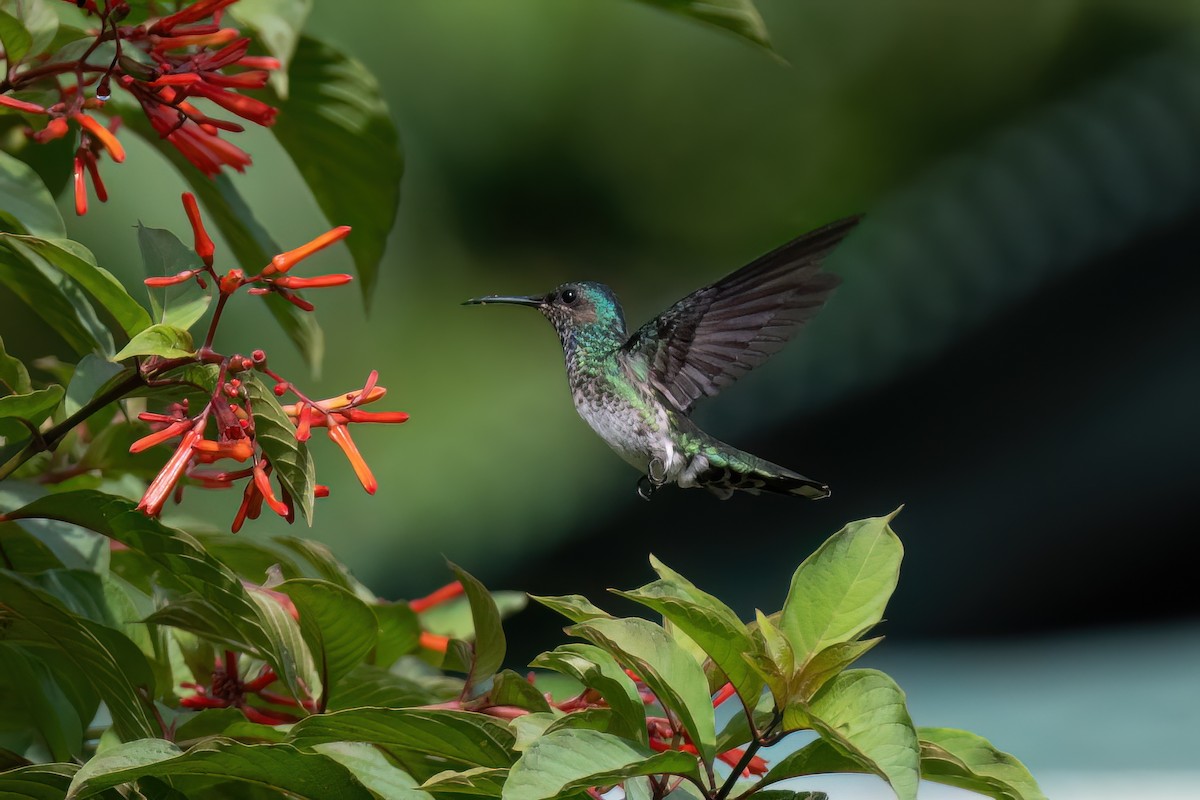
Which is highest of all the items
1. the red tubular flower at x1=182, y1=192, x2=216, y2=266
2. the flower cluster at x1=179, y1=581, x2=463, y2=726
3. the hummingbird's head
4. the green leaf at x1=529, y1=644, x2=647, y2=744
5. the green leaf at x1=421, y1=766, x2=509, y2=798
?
the hummingbird's head

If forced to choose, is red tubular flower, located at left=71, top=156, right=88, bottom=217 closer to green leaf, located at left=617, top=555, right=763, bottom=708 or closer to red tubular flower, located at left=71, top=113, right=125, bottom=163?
red tubular flower, located at left=71, top=113, right=125, bottom=163

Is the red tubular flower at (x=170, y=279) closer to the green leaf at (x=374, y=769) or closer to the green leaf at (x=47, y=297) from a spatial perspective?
the green leaf at (x=47, y=297)

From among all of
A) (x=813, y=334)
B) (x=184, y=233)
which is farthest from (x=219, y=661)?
(x=813, y=334)

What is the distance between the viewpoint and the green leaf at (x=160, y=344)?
450 millimetres

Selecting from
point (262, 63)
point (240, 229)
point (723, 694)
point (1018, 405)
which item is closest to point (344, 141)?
point (240, 229)

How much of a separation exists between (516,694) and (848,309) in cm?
221

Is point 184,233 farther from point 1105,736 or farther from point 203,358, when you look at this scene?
point 203,358

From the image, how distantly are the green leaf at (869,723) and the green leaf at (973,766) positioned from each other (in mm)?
50

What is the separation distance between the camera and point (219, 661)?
66 cm

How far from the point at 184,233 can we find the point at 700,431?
1737 millimetres

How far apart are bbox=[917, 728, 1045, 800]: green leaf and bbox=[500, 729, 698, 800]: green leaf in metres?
0.10

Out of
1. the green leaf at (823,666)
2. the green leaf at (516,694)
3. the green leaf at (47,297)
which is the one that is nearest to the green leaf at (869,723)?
the green leaf at (823,666)

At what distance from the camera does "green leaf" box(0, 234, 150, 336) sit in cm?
48

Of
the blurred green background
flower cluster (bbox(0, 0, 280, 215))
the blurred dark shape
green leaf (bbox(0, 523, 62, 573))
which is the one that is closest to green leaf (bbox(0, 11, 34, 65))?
flower cluster (bbox(0, 0, 280, 215))
